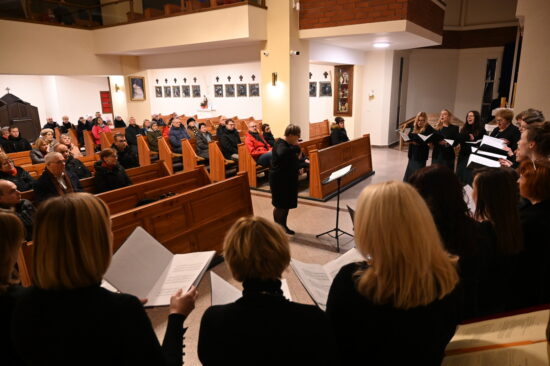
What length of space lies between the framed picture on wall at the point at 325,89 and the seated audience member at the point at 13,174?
10.5 m

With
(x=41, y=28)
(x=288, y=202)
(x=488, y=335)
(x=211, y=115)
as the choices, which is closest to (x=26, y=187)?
(x=288, y=202)

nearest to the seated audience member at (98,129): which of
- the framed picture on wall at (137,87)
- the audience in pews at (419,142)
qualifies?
the framed picture on wall at (137,87)

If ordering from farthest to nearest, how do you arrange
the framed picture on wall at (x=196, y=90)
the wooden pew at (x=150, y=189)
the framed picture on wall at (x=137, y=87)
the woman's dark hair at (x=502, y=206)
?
the framed picture on wall at (x=196, y=90), the framed picture on wall at (x=137, y=87), the wooden pew at (x=150, y=189), the woman's dark hair at (x=502, y=206)

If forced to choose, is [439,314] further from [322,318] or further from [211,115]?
[211,115]

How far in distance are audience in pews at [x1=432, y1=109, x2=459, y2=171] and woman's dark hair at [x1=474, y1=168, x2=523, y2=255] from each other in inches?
173

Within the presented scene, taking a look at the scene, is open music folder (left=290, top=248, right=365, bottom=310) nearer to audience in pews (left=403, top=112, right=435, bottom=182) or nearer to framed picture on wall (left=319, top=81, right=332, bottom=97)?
audience in pews (left=403, top=112, right=435, bottom=182)

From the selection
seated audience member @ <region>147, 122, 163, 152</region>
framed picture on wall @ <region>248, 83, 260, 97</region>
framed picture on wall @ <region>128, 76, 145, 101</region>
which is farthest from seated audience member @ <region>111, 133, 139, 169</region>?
framed picture on wall @ <region>248, 83, 260, 97</region>

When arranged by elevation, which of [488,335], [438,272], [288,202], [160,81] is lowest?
[288,202]

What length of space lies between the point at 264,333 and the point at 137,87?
13735 millimetres

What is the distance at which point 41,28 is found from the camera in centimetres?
1066

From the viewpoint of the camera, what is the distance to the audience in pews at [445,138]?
5.95 m

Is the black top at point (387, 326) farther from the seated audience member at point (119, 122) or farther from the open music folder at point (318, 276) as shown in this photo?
the seated audience member at point (119, 122)

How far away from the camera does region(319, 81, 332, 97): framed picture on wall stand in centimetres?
1340

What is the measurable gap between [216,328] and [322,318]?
1.07ft
